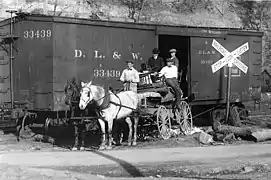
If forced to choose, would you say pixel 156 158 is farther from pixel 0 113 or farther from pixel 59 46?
pixel 0 113

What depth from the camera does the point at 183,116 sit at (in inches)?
607

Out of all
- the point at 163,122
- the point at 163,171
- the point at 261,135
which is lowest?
the point at 163,171

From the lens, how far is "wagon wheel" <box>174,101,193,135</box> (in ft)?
49.7

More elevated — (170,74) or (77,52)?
(77,52)

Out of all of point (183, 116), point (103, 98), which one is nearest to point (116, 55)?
point (103, 98)

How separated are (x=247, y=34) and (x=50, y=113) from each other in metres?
8.81

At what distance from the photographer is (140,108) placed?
46.0 ft

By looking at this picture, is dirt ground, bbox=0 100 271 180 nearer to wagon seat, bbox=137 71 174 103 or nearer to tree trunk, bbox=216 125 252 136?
tree trunk, bbox=216 125 252 136

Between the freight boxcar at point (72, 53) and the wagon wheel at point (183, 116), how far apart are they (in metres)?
1.37

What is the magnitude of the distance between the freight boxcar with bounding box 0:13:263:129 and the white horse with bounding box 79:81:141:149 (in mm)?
1353

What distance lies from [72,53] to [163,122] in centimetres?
349

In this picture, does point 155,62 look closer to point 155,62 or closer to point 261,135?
point 155,62

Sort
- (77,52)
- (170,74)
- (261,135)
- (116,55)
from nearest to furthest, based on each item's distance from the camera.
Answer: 1. (77,52)
2. (261,135)
3. (170,74)
4. (116,55)

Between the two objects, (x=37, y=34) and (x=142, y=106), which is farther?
(x=142, y=106)
